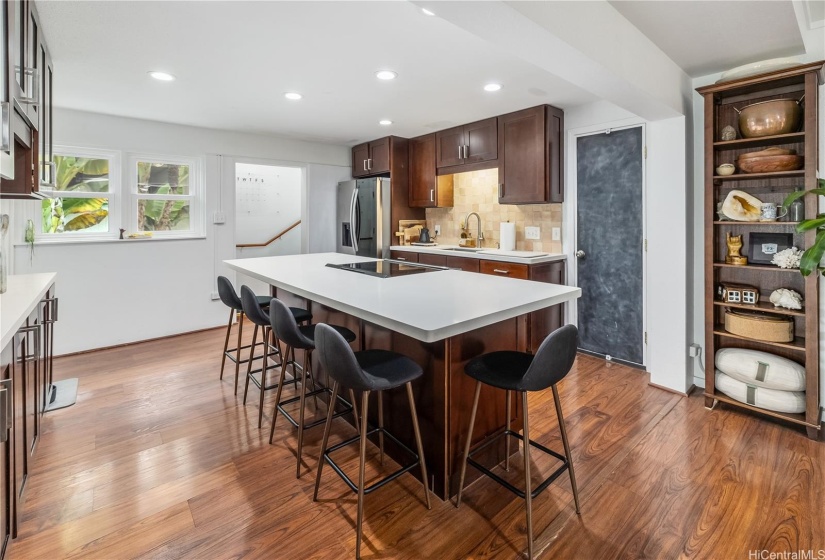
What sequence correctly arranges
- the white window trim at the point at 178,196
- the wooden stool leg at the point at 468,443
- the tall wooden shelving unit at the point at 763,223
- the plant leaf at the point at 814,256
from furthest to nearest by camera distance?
the white window trim at the point at 178,196 < the tall wooden shelving unit at the point at 763,223 < the plant leaf at the point at 814,256 < the wooden stool leg at the point at 468,443

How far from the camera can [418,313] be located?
159 cm

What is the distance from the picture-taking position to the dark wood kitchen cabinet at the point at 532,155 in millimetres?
3666

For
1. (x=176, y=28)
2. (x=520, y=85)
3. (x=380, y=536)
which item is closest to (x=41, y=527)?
(x=380, y=536)

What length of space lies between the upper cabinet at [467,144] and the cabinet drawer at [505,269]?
3.50ft

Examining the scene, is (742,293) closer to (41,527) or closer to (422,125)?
(422,125)

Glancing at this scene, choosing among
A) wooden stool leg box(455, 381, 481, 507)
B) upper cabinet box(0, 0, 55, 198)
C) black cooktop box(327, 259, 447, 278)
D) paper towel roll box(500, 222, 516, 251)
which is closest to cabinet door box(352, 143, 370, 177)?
paper towel roll box(500, 222, 516, 251)

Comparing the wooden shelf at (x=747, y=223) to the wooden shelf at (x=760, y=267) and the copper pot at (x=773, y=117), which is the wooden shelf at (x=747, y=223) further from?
the copper pot at (x=773, y=117)

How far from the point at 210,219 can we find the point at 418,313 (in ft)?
12.8

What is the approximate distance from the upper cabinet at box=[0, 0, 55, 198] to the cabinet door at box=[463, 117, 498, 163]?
329cm

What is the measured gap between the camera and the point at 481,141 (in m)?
4.18

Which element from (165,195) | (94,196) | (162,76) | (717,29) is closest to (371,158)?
(165,195)

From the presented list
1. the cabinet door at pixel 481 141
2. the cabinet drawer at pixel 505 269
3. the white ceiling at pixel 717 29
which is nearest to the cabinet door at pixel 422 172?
the cabinet door at pixel 481 141

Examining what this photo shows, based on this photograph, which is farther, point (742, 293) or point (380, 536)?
point (742, 293)

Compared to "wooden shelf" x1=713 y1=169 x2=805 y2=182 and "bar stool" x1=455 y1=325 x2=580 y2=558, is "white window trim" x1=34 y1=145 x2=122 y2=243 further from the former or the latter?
"wooden shelf" x1=713 y1=169 x2=805 y2=182
